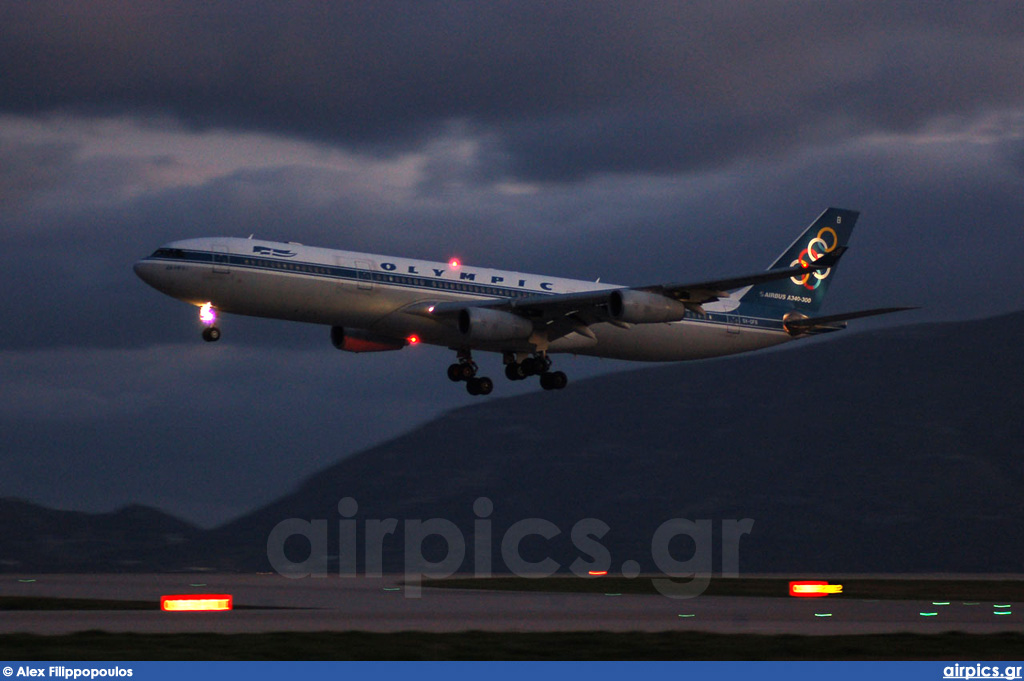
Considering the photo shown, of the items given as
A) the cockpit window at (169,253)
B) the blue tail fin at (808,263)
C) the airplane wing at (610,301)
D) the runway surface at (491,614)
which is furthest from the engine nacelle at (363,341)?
the blue tail fin at (808,263)

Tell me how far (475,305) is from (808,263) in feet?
68.8

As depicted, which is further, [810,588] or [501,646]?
[810,588]

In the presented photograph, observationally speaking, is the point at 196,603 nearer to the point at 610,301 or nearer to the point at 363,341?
the point at 363,341

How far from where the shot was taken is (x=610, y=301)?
5147 cm

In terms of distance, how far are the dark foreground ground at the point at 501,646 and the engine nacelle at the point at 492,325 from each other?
22.8 metres

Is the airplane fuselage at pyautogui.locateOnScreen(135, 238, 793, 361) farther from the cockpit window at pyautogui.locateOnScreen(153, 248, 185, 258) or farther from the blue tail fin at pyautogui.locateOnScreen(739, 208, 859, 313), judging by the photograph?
the blue tail fin at pyautogui.locateOnScreen(739, 208, 859, 313)

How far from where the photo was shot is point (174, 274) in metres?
47.8

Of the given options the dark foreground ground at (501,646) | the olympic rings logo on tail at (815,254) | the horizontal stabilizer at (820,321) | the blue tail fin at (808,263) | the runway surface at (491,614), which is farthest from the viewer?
the olympic rings logo on tail at (815,254)

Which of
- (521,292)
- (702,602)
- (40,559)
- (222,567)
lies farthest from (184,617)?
→ (222,567)

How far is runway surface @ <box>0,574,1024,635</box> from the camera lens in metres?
31.2

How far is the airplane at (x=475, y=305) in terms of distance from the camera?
4828 cm

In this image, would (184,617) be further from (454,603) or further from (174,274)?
(174,274)

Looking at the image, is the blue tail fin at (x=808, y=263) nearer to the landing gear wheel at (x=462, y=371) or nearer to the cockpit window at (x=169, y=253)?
the landing gear wheel at (x=462, y=371)

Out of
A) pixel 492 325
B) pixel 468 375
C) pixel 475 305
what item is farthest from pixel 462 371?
pixel 492 325
